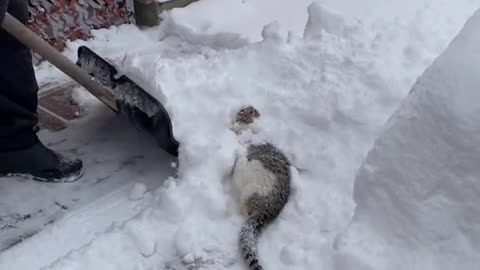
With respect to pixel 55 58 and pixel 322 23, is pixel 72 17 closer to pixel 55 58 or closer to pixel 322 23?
pixel 55 58

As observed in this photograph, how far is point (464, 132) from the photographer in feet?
6.68

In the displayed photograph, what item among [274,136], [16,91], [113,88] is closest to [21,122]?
[16,91]

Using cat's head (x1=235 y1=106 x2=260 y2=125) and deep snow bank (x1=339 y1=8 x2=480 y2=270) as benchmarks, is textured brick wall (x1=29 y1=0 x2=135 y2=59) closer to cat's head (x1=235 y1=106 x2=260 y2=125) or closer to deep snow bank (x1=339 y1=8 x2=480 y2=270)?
cat's head (x1=235 y1=106 x2=260 y2=125)

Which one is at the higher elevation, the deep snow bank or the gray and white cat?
the deep snow bank

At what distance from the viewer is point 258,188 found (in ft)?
8.42

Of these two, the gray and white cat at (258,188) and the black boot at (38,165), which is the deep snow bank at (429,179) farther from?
the black boot at (38,165)

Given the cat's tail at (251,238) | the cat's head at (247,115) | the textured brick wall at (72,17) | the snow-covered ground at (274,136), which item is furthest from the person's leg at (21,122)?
the textured brick wall at (72,17)

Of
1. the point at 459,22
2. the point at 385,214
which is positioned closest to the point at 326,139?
the point at 385,214

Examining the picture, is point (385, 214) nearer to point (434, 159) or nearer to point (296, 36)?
point (434, 159)

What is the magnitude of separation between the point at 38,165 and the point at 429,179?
167 centimetres

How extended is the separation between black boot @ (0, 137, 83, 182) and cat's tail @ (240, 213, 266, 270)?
89 cm

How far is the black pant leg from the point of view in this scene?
266cm

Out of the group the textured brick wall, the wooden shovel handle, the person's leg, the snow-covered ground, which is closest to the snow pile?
the snow-covered ground

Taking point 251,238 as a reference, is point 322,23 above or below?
above
